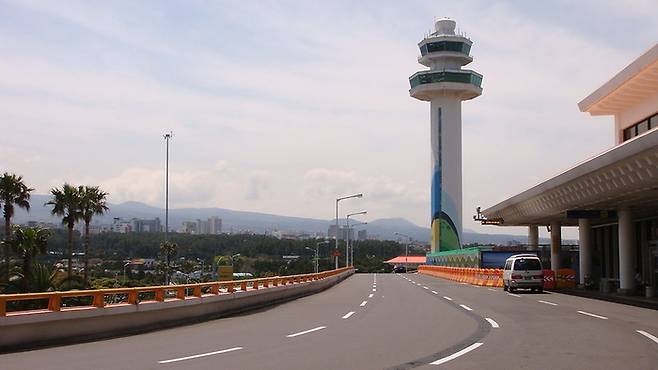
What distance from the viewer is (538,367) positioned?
11.8 metres

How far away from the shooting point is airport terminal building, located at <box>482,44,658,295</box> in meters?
30.0

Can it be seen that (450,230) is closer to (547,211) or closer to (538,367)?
(547,211)

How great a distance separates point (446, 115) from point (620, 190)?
81.5m

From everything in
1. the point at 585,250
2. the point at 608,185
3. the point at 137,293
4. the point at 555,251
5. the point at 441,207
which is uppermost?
the point at 441,207

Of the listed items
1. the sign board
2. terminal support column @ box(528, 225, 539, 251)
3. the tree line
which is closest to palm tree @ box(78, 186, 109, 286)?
the tree line

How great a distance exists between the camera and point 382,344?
15008 millimetres

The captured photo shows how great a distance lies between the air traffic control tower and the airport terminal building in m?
51.8

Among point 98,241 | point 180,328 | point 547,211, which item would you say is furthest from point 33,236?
point 98,241

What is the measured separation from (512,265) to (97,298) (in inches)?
1097

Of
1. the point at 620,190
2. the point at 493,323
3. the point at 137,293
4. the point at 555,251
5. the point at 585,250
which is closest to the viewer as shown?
the point at 137,293

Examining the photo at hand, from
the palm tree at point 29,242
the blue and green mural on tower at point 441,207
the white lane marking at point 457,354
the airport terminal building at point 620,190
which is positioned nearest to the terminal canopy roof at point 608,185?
the airport terminal building at point 620,190

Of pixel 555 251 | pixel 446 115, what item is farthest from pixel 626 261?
pixel 446 115

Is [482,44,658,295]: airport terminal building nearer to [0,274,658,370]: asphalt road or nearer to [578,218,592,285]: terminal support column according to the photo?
[578,218,592,285]: terminal support column

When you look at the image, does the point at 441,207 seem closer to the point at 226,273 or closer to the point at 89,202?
the point at 89,202
